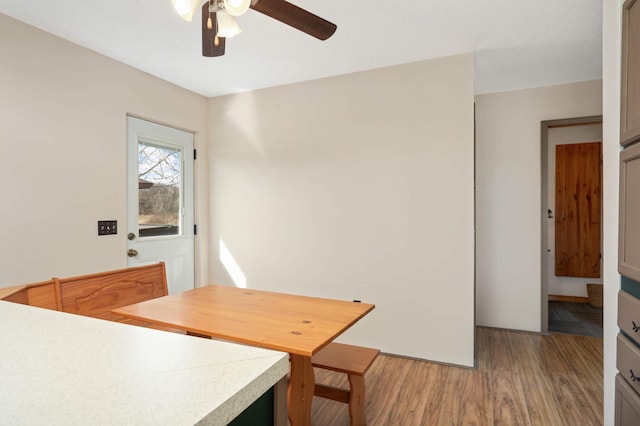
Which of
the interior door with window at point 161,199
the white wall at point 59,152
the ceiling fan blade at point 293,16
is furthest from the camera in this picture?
the interior door with window at point 161,199

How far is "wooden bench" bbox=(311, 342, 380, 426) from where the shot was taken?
189cm

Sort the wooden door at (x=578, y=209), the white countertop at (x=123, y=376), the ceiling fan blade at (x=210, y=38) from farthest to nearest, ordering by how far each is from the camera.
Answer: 1. the wooden door at (x=578, y=209)
2. the ceiling fan blade at (x=210, y=38)
3. the white countertop at (x=123, y=376)

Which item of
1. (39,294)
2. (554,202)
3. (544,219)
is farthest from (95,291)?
(554,202)

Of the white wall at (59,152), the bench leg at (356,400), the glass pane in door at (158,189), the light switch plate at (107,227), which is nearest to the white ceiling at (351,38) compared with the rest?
the white wall at (59,152)

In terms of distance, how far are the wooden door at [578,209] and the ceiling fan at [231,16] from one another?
4137mm

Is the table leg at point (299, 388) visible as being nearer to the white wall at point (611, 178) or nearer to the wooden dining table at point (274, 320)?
the wooden dining table at point (274, 320)

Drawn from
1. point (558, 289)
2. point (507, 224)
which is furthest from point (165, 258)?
point (558, 289)

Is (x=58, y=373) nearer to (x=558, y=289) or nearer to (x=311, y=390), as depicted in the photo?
(x=311, y=390)

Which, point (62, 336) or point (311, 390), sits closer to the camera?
point (62, 336)

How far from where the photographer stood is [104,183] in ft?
9.32

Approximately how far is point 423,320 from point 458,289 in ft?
1.27

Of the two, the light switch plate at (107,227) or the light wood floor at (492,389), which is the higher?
the light switch plate at (107,227)

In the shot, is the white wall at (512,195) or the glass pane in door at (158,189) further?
the white wall at (512,195)

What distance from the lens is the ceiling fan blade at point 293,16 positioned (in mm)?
1487
